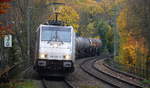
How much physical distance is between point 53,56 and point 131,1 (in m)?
11.7

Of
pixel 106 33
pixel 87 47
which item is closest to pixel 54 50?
pixel 87 47

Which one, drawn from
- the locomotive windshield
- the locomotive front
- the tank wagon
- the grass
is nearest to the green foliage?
the tank wagon

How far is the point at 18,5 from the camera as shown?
1216 inches

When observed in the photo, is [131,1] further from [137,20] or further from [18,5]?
[18,5]

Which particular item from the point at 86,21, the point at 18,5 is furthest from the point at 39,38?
the point at 86,21

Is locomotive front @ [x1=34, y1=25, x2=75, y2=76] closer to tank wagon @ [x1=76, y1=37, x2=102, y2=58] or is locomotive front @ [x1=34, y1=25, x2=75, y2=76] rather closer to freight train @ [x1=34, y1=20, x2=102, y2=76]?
freight train @ [x1=34, y1=20, x2=102, y2=76]

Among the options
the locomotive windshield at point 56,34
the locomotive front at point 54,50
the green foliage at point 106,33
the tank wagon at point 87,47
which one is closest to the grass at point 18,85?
the locomotive front at point 54,50

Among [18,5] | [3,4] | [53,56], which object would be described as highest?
[18,5]

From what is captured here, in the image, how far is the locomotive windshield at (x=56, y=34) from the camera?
67.2 ft

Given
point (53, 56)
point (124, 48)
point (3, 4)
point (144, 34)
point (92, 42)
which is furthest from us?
point (92, 42)

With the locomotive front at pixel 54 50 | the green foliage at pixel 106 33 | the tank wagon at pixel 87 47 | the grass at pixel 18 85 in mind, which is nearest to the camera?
the grass at pixel 18 85

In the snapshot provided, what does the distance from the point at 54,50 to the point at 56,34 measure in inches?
45.6

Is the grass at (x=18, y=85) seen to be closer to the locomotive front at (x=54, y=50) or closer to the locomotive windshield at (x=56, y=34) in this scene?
the locomotive front at (x=54, y=50)

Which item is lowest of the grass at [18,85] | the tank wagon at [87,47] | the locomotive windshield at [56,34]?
the grass at [18,85]
